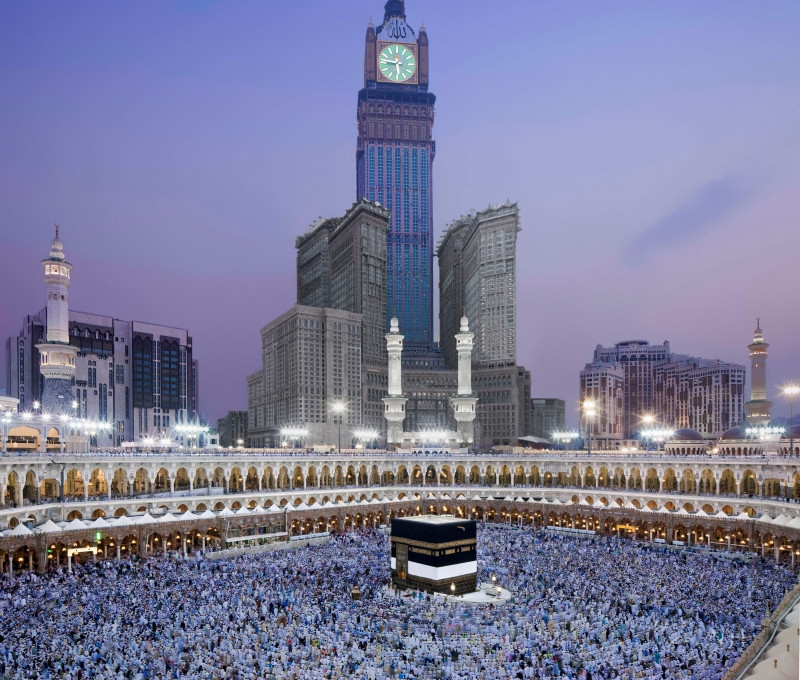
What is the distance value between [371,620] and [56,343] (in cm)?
4821

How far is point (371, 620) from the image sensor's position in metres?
28.2

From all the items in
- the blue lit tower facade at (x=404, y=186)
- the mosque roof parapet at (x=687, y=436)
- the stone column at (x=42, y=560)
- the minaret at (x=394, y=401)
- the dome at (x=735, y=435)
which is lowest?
the stone column at (x=42, y=560)

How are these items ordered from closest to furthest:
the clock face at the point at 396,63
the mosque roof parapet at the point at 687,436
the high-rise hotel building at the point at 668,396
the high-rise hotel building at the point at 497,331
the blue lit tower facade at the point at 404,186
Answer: the mosque roof parapet at the point at 687,436
the high-rise hotel building at the point at 497,331
the high-rise hotel building at the point at 668,396
the blue lit tower facade at the point at 404,186
the clock face at the point at 396,63

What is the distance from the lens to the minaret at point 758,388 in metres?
89.4

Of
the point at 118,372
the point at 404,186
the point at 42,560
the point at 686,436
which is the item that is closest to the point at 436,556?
the point at 42,560

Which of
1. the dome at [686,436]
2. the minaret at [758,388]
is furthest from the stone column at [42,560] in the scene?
the minaret at [758,388]

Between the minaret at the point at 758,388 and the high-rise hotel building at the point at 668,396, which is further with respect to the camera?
the high-rise hotel building at the point at 668,396

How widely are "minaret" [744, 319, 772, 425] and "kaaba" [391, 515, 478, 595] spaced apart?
6860 cm

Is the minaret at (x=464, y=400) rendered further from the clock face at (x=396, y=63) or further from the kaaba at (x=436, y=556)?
the clock face at (x=396, y=63)

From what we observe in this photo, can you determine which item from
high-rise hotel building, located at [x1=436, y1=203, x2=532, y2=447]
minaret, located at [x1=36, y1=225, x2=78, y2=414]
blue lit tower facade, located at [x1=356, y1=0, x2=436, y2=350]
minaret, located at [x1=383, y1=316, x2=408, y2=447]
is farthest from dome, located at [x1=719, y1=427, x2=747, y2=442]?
blue lit tower facade, located at [x1=356, y1=0, x2=436, y2=350]

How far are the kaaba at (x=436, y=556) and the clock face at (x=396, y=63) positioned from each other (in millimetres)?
181493

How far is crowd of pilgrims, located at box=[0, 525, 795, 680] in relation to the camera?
22.4 metres

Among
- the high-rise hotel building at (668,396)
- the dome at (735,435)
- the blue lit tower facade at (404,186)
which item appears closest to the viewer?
the dome at (735,435)

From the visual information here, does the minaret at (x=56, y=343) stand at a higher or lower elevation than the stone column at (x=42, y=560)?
higher
